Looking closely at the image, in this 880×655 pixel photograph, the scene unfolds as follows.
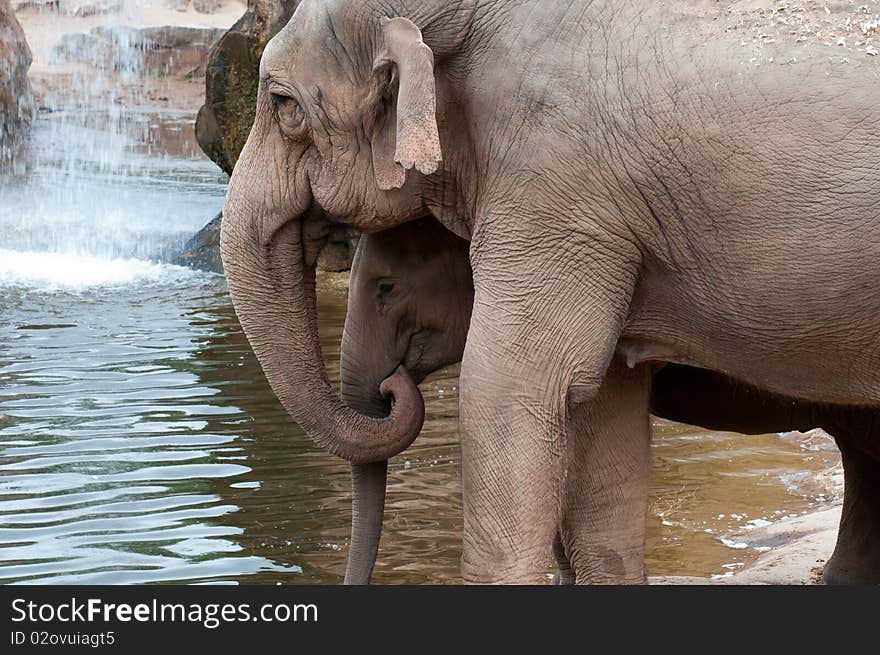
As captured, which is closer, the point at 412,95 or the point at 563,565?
the point at 412,95

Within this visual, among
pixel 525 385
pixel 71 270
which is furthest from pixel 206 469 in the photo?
pixel 71 270

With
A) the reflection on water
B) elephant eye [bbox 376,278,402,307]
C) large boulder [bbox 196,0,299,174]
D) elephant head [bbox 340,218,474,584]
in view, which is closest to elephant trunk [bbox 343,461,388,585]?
elephant head [bbox 340,218,474,584]

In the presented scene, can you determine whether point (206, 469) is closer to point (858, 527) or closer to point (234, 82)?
point (858, 527)

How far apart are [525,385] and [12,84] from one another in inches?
657

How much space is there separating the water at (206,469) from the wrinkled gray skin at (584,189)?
1847mm

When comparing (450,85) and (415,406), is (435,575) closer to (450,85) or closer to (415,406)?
(415,406)

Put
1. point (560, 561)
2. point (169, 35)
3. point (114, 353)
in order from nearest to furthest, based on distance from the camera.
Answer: point (560, 561), point (114, 353), point (169, 35)

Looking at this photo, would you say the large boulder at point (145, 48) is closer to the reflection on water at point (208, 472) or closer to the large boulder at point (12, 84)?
the large boulder at point (12, 84)

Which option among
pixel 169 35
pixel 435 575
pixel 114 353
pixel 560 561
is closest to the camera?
pixel 560 561

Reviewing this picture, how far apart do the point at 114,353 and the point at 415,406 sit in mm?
5056

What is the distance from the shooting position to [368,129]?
12.5 feet

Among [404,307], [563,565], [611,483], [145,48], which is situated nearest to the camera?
[611,483]

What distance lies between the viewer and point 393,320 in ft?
14.4

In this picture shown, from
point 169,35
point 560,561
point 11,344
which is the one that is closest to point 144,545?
point 560,561
